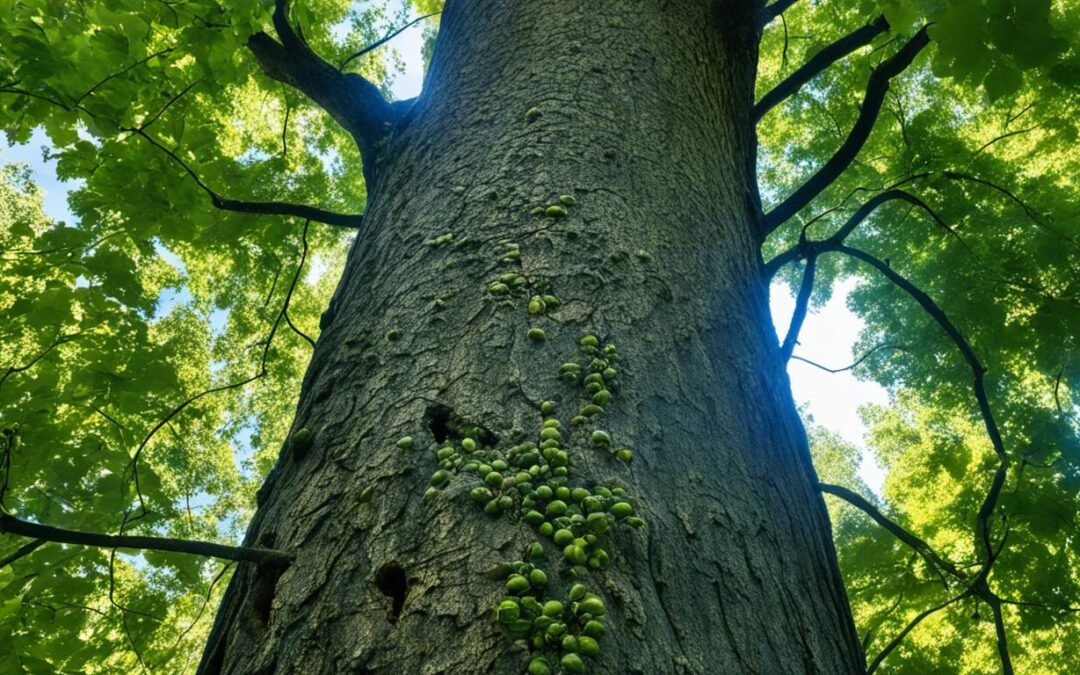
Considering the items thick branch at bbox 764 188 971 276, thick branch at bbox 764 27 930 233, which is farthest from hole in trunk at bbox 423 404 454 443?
thick branch at bbox 764 188 971 276

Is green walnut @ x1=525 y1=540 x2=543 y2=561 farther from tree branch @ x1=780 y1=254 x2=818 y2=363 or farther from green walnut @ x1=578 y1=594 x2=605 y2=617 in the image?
tree branch @ x1=780 y1=254 x2=818 y2=363

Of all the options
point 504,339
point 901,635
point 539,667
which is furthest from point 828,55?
point 539,667

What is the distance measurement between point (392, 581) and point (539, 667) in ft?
1.01

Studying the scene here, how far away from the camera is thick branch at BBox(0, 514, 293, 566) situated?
3.44 ft

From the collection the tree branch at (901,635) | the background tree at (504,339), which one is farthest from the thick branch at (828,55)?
the tree branch at (901,635)

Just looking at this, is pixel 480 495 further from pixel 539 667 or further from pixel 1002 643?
pixel 1002 643

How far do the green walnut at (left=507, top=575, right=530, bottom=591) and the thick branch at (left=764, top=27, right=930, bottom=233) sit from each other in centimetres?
256

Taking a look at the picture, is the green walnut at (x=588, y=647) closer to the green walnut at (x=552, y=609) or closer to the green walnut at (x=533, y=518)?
the green walnut at (x=552, y=609)

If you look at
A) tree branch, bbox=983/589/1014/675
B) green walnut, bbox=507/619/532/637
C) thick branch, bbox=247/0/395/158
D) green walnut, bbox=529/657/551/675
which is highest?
thick branch, bbox=247/0/395/158

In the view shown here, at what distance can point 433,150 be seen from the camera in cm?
211

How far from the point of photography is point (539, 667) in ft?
3.08

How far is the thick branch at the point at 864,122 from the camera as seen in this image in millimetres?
3049

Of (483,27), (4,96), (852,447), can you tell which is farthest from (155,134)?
(852,447)

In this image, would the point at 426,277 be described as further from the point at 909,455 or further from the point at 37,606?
the point at 909,455
